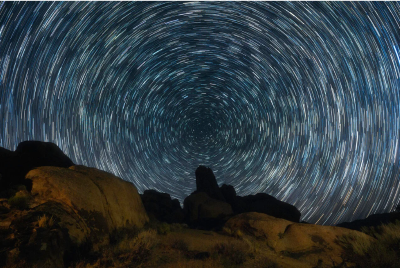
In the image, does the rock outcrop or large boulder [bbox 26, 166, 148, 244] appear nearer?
large boulder [bbox 26, 166, 148, 244]

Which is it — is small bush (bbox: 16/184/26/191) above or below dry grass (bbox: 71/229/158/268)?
above

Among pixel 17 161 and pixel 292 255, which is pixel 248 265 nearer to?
pixel 292 255

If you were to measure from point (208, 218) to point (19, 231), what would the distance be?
972 inches

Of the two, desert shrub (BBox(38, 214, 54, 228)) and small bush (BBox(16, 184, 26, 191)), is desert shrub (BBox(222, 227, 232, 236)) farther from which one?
small bush (BBox(16, 184, 26, 191))

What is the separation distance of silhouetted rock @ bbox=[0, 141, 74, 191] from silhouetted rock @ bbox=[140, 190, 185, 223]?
45.6 feet

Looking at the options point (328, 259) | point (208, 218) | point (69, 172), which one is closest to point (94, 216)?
point (69, 172)

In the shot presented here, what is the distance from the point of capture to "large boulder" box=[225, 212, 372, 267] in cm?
1132

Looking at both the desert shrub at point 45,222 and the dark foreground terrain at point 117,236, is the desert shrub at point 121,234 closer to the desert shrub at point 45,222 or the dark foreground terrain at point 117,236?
the dark foreground terrain at point 117,236

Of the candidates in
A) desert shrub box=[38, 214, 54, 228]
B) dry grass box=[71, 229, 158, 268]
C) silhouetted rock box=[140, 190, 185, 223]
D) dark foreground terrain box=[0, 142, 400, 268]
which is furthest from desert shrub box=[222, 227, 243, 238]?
silhouetted rock box=[140, 190, 185, 223]

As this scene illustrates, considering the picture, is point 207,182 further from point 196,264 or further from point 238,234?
point 196,264

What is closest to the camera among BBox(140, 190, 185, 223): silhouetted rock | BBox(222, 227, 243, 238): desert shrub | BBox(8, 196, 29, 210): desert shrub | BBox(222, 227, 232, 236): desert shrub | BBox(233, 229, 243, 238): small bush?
BBox(8, 196, 29, 210): desert shrub

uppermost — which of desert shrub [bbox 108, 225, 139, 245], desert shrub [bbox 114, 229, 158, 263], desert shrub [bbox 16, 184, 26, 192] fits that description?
desert shrub [bbox 16, 184, 26, 192]

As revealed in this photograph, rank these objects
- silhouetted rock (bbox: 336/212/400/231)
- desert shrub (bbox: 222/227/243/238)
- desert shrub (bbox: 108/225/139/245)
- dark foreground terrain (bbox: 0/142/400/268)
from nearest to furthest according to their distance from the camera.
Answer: dark foreground terrain (bbox: 0/142/400/268)
desert shrub (bbox: 108/225/139/245)
desert shrub (bbox: 222/227/243/238)
silhouetted rock (bbox: 336/212/400/231)

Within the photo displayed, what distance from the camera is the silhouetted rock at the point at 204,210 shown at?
29.7m
